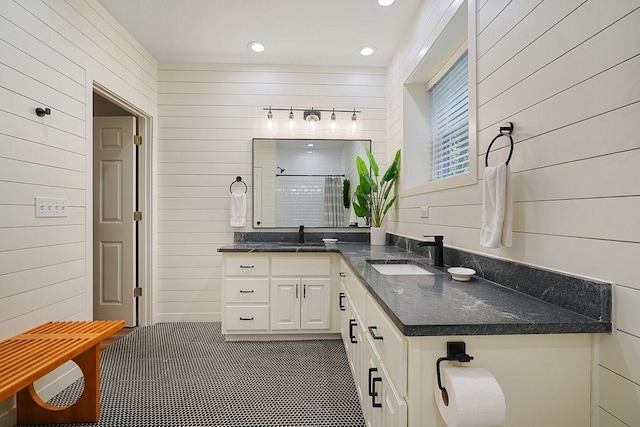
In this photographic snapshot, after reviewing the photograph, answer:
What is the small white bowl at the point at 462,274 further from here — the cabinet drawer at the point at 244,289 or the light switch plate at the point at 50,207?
the light switch plate at the point at 50,207

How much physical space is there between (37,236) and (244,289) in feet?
4.80

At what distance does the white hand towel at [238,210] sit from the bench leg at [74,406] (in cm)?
164

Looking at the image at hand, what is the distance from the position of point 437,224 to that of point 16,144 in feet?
8.19

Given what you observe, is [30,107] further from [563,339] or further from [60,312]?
[563,339]

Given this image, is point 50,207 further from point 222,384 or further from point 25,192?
point 222,384

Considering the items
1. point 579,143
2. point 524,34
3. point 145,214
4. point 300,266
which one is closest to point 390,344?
point 579,143

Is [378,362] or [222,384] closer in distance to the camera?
[378,362]

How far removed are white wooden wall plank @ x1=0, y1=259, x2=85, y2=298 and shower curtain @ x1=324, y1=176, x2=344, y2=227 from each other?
2119 millimetres

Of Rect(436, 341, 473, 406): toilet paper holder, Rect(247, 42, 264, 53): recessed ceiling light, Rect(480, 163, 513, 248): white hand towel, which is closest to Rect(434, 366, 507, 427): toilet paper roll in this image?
Rect(436, 341, 473, 406): toilet paper holder

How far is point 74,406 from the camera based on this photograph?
5.69ft

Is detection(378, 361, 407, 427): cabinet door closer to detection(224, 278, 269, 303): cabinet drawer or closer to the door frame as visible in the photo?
detection(224, 278, 269, 303): cabinet drawer

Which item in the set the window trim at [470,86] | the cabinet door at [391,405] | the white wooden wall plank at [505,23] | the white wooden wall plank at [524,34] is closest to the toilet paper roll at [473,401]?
the cabinet door at [391,405]

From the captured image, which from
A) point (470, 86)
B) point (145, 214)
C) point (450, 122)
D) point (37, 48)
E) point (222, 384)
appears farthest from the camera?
point (145, 214)

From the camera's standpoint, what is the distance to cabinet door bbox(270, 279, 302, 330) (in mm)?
2799
